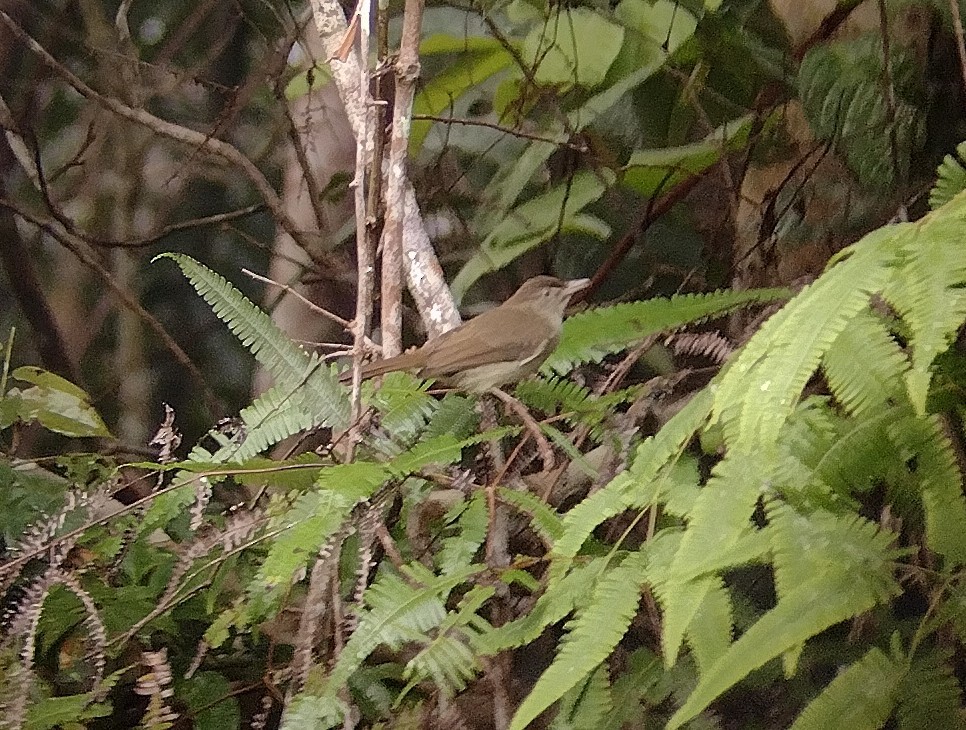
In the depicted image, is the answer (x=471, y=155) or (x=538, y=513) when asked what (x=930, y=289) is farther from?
(x=471, y=155)

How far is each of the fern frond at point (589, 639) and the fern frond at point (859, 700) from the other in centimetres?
16

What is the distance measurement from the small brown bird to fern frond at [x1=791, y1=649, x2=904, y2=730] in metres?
0.68

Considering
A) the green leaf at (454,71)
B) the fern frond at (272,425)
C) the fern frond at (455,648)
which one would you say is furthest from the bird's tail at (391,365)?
the green leaf at (454,71)


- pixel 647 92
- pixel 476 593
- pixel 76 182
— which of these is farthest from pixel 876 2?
pixel 76 182

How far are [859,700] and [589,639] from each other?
0.21 m

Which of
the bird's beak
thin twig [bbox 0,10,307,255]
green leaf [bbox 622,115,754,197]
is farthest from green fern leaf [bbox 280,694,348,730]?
thin twig [bbox 0,10,307,255]

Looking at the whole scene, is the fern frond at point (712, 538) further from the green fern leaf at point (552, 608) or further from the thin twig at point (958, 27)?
the thin twig at point (958, 27)

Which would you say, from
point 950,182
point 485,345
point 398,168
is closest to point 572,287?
point 485,345

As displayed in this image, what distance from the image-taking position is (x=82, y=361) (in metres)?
2.13

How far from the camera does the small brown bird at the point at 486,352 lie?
1.24 m

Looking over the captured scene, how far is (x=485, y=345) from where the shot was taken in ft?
4.31

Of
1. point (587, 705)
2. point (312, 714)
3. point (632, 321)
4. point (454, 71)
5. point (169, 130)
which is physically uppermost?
point (169, 130)

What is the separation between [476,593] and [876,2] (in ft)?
4.46

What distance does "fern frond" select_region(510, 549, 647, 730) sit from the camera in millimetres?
694
